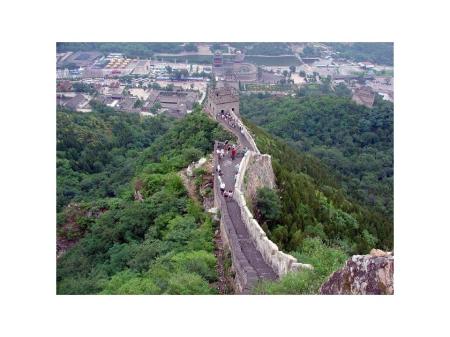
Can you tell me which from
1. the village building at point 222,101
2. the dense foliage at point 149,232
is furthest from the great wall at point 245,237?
the village building at point 222,101

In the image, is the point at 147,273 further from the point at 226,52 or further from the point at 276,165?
the point at 226,52

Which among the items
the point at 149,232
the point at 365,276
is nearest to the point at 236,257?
the point at 365,276

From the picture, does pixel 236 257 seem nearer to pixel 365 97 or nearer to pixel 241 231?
pixel 241 231

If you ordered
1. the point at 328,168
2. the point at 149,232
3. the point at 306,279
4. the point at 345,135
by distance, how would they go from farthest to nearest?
the point at 345,135, the point at 328,168, the point at 149,232, the point at 306,279

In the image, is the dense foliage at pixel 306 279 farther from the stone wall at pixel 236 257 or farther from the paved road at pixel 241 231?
the paved road at pixel 241 231

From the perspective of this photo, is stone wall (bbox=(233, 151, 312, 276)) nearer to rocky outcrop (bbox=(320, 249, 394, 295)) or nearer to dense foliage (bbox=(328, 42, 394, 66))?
rocky outcrop (bbox=(320, 249, 394, 295))

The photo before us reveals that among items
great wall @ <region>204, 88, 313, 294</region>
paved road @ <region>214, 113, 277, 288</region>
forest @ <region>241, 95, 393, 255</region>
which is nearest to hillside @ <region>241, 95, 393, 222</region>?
forest @ <region>241, 95, 393, 255</region>

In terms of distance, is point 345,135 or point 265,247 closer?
point 265,247
